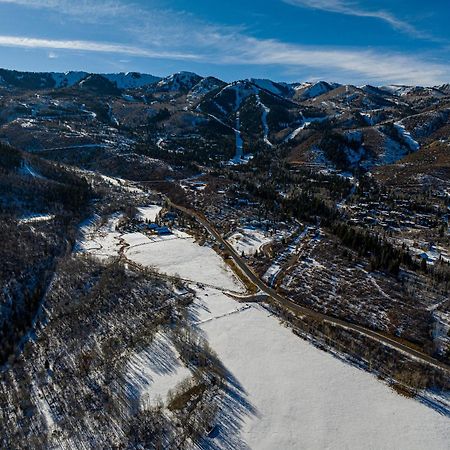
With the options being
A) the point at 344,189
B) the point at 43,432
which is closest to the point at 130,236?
the point at 43,432

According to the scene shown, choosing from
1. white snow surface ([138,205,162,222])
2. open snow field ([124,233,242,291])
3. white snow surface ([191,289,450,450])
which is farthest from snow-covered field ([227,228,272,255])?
white snow surface ([191,289,450,450])

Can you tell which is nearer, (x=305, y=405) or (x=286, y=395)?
(x=305, y=405)

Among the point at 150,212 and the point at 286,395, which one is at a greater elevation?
the point at 150,212

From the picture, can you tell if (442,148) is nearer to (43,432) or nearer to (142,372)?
(142,372)

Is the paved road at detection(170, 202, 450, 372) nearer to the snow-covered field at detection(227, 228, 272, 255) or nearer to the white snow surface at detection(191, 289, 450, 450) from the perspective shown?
the snow-covered field at detection(227, 228, 272, 255)

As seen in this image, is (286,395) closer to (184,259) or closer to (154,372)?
(154,372)

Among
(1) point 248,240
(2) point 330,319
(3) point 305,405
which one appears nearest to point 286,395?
(3) point 305,405
